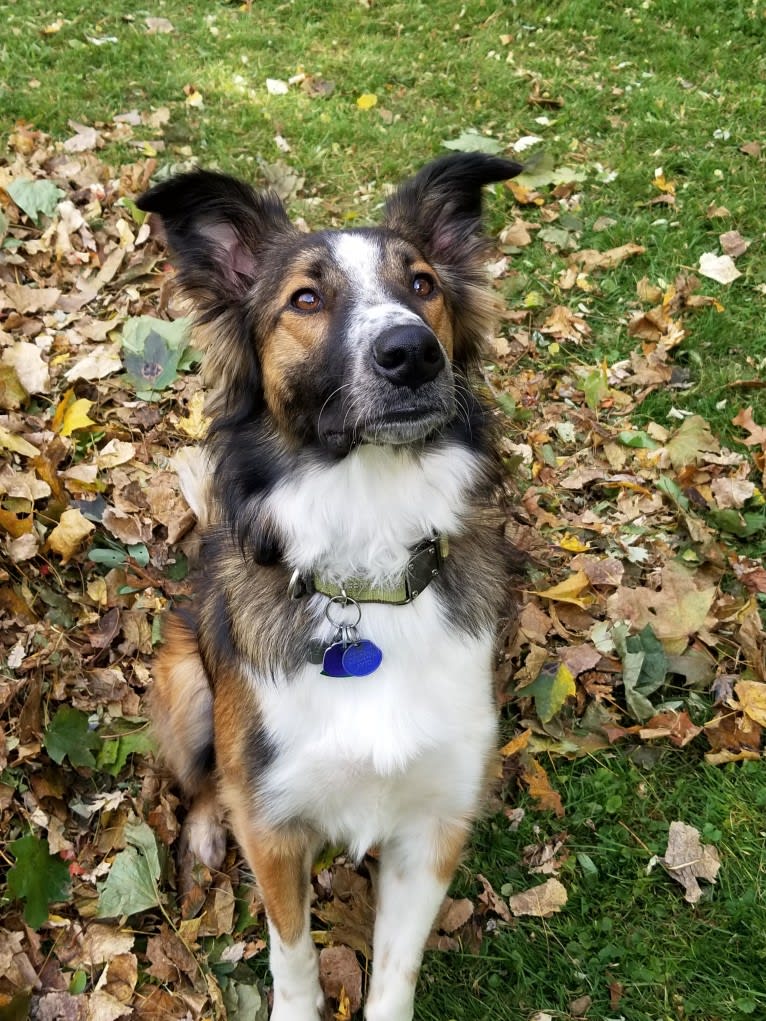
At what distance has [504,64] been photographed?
682 centimetres

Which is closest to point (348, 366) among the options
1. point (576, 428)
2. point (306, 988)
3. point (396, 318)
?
point (396, 318)

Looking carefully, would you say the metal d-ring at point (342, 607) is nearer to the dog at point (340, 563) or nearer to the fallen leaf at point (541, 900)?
the dog at point (340, 563)

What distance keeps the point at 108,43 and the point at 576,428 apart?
4589mm

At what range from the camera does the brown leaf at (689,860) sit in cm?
304

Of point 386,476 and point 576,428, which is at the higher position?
point 386,476

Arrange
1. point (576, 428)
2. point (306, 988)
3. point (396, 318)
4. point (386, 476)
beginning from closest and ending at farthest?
point (396, 318) → point (386, 476) → point (306, 988) → point (576, 428)

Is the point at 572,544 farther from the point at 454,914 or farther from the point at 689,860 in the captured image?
the point at 454,914

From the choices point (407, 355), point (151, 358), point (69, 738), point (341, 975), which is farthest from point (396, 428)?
point (151, 358)

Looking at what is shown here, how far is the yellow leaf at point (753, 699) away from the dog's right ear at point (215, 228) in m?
2.48

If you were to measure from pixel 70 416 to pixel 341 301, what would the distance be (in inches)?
81.8

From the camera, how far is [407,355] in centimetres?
218

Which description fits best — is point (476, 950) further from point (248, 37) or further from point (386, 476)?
point (248, 37)

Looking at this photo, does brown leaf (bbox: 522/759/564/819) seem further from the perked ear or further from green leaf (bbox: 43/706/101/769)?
the perked ear

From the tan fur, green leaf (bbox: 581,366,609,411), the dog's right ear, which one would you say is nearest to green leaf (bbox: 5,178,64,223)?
the dog's right ear
